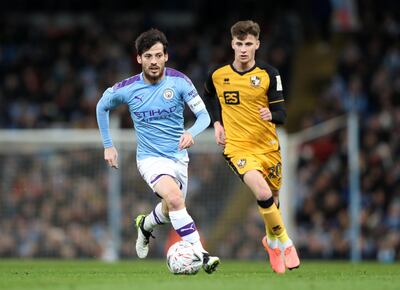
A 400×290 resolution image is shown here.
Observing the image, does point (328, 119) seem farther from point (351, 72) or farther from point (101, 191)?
point (101, 191)

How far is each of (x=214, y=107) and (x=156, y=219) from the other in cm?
146

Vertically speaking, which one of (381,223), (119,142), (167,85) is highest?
(167,85)

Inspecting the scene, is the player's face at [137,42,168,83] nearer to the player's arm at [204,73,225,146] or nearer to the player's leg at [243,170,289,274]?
the player's arm at [204,73,225,146]

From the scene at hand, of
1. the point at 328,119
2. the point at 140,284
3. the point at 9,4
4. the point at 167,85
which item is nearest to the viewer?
the point at 140,284

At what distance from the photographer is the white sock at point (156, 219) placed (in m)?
13.5

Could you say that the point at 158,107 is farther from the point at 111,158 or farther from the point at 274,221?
the point at 274,221

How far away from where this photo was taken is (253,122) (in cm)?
1270

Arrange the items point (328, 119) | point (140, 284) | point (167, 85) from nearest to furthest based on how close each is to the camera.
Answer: point (140, 284) → point (167, 85) → point (328, 119)

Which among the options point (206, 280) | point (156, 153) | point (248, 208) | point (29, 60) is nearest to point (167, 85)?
point (156, 153)

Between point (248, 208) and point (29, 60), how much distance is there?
8226 mm

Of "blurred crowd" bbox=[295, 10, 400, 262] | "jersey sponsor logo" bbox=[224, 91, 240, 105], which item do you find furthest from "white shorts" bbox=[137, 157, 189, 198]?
"blurred crowd" bbox=[295, 10, 400, 262]

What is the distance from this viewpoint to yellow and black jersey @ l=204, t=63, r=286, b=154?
41.4 ft

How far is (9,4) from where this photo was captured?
29438 mm

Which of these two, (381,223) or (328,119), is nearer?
(381,223)
